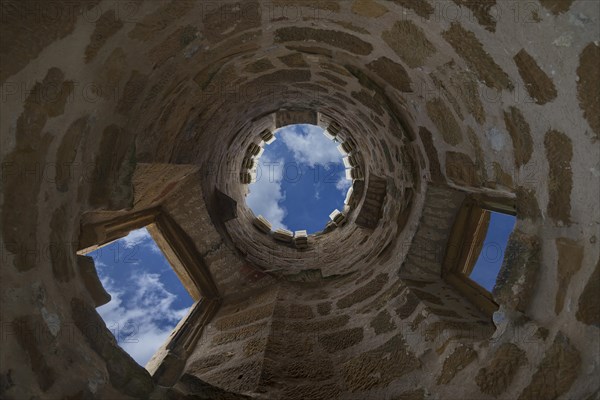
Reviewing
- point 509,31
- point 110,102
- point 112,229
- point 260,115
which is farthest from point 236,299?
point 509,31

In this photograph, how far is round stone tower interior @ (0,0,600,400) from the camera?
1.96 meters

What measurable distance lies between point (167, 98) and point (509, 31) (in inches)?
91.1

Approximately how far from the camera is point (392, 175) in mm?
4875

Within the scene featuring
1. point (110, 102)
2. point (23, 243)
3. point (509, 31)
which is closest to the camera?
point (509, 31)

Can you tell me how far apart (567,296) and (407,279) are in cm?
178

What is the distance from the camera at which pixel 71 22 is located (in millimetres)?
2014

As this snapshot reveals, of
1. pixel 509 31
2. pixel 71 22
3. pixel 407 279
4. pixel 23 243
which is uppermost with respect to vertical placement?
pixel 71 22

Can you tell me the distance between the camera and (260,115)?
5699 mm

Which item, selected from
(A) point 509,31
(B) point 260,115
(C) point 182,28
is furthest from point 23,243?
(B) point 260,115

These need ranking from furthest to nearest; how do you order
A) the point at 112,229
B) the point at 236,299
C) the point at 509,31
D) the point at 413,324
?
the point at 236,299 < the point at 112,229 < the point at 413,324 < the point at 509,31

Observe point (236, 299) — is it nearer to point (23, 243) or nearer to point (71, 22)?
point (23, 243)

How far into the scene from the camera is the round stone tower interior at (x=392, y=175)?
1963mm

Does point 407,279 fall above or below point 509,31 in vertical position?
below

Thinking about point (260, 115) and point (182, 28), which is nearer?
point (182, 28)
